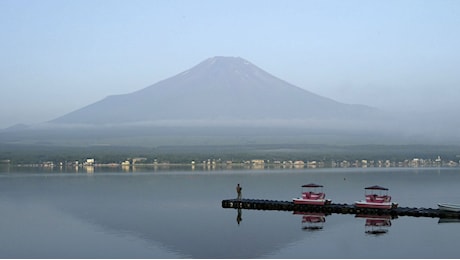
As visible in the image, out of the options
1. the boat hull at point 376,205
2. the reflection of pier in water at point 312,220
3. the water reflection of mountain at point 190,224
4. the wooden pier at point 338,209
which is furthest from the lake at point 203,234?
the boat hull at point 376,205

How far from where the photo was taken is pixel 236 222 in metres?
35.3

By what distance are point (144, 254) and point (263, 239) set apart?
6125mm

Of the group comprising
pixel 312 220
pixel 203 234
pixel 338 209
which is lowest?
pixel 203 234

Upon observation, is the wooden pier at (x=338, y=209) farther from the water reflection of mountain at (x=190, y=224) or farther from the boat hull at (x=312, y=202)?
the water reflection of mountain at (x=190, y=224)

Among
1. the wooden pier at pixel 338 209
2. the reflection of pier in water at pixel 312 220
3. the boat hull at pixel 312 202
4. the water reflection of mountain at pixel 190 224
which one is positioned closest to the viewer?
the water reflection of mountain at pixel 190 224

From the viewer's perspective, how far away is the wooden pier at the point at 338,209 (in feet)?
116

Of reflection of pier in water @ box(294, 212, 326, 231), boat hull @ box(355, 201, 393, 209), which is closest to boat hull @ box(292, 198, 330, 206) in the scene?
reflection of pier in water @ box(294, 212, 326, 231)

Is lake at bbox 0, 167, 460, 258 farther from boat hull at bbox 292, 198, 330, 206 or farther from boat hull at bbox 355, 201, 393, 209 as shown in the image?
boat hull at bbox 292, 198, 330, 206

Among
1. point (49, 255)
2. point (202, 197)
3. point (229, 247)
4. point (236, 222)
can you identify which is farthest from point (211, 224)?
point (202, 197)

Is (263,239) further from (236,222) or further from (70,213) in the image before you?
(70,213)

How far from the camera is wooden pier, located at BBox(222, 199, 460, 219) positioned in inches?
1398

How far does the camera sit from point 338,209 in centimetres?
3831

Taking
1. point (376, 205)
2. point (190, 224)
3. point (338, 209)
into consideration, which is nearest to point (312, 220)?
point (338, 209)

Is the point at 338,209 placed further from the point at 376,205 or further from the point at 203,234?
the point at 203,234
